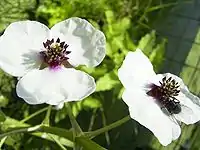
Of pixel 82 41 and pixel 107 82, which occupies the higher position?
pixel 82 41

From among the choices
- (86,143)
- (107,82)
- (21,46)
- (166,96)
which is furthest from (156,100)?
(107,82)

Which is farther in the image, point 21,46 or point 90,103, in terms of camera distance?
point 90,103

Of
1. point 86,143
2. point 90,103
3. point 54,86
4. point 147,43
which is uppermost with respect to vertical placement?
point 54,86

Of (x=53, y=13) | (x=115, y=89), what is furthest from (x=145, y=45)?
(x=53, y=13)

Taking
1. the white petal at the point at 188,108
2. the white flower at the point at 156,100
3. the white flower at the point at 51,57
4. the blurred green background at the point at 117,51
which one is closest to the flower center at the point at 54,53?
the white flower at the point at 51,57

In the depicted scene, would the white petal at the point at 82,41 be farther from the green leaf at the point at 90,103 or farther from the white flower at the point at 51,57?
the green leaf at the point at 90,103

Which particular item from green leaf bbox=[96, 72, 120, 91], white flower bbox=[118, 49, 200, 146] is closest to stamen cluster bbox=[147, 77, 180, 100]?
white flower bbox=[118, 49, 200, 146]

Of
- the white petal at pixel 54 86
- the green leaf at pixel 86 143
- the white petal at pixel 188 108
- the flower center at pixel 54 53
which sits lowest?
the green leaf at pixel 86 143

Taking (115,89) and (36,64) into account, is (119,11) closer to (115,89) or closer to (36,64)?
(115,89)

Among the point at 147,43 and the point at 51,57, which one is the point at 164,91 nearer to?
the point at 51,57
